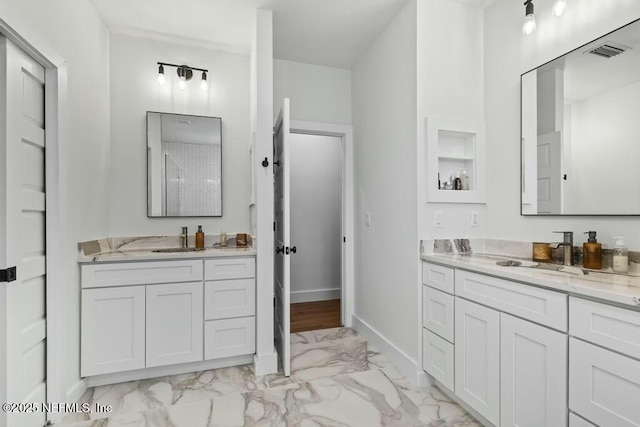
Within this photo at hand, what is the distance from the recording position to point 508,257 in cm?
208

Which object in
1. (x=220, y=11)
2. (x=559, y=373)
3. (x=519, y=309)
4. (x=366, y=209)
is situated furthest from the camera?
(x=366, y=209)

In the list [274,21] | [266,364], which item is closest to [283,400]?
[266,364]

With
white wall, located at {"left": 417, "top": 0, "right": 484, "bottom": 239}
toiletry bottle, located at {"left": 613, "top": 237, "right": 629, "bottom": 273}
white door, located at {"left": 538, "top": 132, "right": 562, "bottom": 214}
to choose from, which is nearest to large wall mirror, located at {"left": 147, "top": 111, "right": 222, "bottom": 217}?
white wall, located at {"left": 417, "top": 0, "right": 484, "bottom": 239}

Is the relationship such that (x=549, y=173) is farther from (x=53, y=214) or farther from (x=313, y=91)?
(x=53, y=214)

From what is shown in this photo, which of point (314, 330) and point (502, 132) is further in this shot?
point (314, 330)

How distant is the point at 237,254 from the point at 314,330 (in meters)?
1.34

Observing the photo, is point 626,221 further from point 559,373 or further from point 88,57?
point 88,57

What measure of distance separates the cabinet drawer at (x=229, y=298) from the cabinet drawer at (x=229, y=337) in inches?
2.1

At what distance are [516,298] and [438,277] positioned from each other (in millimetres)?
568

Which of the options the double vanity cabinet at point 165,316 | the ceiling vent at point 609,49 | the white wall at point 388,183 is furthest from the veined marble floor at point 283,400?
the ceiling vent at point 609,49

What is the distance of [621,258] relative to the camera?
146 centimetres

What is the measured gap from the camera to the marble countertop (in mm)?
2125

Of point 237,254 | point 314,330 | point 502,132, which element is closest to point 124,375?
point 237,254

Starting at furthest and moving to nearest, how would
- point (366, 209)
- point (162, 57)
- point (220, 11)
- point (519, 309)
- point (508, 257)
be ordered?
1. point (366, 209)
2. point (162, 57)
3. point (220, 11)
4. point (508, 257)
5. point (519, 309)
